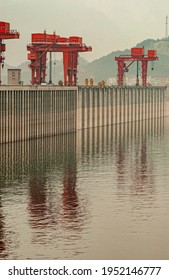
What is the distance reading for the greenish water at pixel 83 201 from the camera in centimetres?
5841

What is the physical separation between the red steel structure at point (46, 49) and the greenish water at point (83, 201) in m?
43.5

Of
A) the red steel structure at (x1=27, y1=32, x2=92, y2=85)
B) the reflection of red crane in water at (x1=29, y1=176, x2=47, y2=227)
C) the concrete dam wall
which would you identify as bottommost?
the reflection of red crane in water at (x1=29, y1=176, x2=47, y2=227)

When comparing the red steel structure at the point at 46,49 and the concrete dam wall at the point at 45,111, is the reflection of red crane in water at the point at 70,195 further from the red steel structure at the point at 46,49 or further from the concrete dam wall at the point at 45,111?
the red steel structure at the point at 46,49

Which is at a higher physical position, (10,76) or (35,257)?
(10,76)

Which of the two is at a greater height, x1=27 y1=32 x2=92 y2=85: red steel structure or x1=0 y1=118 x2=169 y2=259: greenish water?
x1=27 y1=32 x2=92 y2=85: red steel structure

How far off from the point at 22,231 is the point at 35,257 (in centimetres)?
807

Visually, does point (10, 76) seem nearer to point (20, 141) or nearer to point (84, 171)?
point (20, 141)

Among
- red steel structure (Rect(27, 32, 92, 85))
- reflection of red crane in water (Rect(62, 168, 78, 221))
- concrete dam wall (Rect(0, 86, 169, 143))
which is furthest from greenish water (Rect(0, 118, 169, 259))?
red steel structure (Rect(27, 32, 92, 85))

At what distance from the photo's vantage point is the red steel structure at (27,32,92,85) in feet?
576

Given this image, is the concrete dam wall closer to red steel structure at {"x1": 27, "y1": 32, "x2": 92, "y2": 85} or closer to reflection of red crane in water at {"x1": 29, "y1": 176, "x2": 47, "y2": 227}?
red steel structure at {"x1": 27, "y1": 32, "x2": 92, "y2": 85}

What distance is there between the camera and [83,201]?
3054 inches

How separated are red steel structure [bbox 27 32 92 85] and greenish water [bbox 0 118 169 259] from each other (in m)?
43.5
